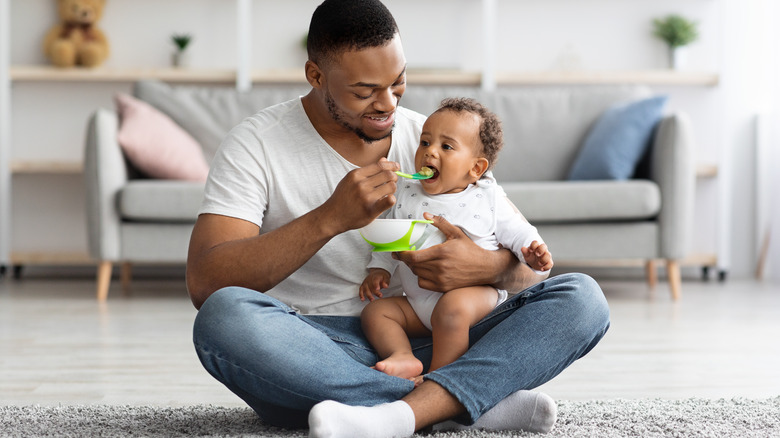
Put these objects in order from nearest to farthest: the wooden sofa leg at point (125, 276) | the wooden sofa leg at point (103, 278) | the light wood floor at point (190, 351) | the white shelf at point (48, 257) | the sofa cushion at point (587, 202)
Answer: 1. the light wood floor at point (190, 351)
2. the sofa cushion at point (587, 202)
3. the wooden sofa leg at point (103, 278)
4. the wooden sofa leg at point (125, 276)
5. the white shelf at point (48, 257)

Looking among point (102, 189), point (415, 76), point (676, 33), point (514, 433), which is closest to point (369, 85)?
point (514, 433)

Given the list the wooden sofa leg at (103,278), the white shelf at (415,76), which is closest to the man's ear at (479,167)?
the wooden sofa leg at (103,278)

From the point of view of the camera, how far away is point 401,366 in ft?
4.84

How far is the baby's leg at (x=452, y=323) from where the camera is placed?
1.51m

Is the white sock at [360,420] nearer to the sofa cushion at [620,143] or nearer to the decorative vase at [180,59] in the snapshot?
the sofa cushion at [620,143]

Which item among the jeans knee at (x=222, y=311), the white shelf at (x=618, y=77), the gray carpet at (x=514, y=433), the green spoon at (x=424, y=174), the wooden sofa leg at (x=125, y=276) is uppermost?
the green spoon at (x=424, y=174)

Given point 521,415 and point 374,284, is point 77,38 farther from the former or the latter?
point 521,415

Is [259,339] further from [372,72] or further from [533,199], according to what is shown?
[533,199]

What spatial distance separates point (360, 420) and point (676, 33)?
3.85 metres

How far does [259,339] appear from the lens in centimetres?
135

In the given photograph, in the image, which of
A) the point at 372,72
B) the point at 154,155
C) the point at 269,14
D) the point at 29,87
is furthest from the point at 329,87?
the point at 29,87

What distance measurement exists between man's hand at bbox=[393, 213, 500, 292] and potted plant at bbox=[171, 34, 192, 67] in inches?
131

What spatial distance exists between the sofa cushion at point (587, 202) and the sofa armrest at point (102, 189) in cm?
160

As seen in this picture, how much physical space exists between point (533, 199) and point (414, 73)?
4.54 ft
